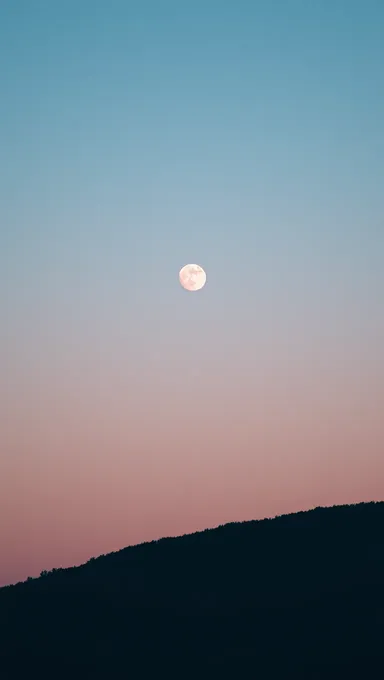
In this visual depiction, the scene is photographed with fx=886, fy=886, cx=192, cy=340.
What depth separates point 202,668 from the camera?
123 ft

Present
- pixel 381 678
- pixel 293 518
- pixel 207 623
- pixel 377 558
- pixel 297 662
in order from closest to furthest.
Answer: pixel 381 678
pixel 297 662
pixel 207 623
pixel 377 558
pixel 293 518

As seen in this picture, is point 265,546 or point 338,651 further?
point 265,546

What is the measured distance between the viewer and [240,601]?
4319 centimetres

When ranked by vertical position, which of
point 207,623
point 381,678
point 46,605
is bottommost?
point 381,678

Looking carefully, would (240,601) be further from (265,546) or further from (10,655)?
(10,655)

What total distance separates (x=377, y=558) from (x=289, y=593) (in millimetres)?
5469

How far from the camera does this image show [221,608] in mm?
42719

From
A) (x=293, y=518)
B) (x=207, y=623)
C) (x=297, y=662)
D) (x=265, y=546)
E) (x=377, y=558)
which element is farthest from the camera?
(x=293, y=518)

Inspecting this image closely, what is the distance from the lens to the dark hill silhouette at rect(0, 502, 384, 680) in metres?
37.4

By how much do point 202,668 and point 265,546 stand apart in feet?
43.6

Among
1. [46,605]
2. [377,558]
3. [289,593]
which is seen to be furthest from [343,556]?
[46,605]

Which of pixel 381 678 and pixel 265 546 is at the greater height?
pixel 265 546

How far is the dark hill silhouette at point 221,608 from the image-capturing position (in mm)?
37406

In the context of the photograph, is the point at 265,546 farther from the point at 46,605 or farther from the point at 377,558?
the point at 46,605
